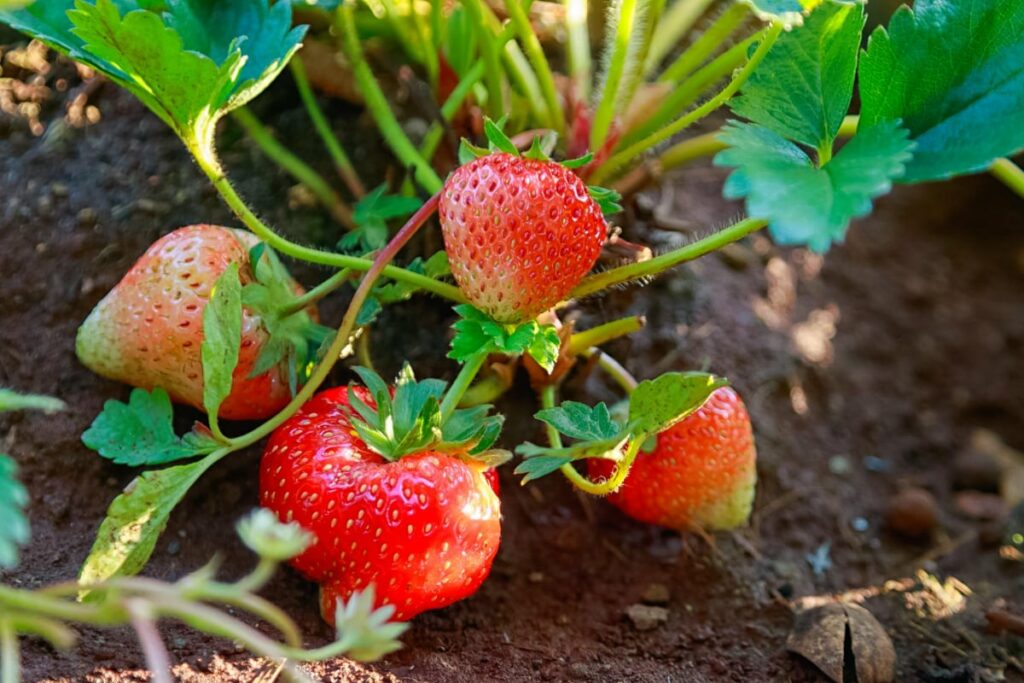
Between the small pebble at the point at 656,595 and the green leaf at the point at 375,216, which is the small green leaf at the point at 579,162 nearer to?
the green leaf at the point at 375,216

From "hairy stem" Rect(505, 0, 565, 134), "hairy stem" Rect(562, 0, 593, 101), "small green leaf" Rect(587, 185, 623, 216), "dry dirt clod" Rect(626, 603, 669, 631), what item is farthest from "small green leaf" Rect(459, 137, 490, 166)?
"dry dirt clod" Rect(626, 603, 669, 631)

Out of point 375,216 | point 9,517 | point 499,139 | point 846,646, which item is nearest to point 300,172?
point 375,216

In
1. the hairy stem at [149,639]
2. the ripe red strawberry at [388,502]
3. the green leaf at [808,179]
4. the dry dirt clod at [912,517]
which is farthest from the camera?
the dry dirt clod at [912,517]

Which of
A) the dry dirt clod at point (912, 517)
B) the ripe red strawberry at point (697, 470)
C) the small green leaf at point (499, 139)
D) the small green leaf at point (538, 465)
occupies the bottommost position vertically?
the dry dirt clod at point (912, 517)

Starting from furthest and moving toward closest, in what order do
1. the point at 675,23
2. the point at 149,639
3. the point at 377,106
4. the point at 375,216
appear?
the point at 675,23 → the point at 377,106 → the point at 375,216 → the point at 149,639

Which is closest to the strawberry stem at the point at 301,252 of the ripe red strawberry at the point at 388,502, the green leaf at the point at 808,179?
the ripe red strawberry at the point at 388,502

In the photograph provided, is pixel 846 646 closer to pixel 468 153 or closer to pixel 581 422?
pixel 581 422
